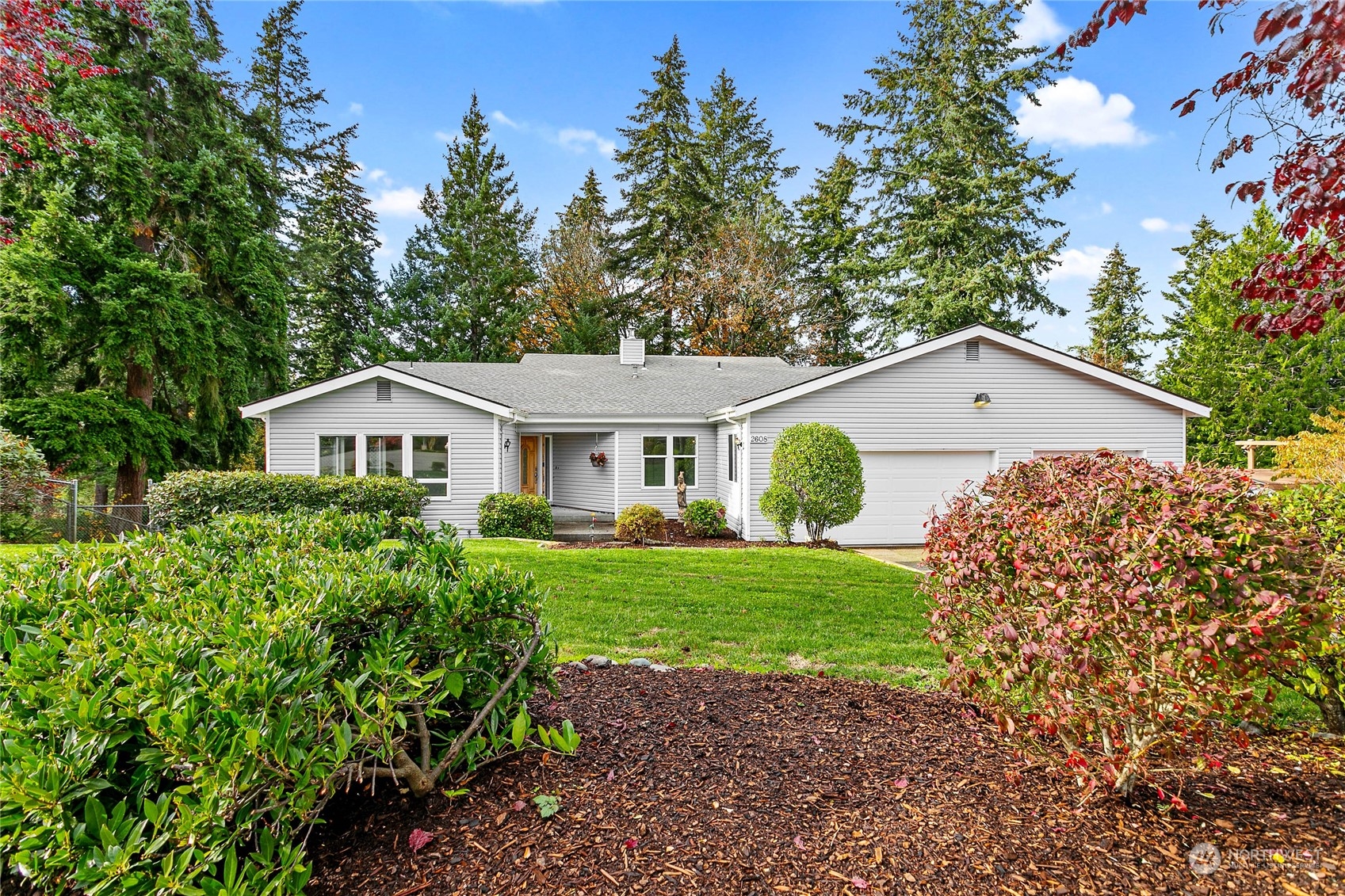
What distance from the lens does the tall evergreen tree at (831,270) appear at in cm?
2612

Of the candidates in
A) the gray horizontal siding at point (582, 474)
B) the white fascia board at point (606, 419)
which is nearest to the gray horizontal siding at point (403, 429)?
the white fascia board at point (606, 419)

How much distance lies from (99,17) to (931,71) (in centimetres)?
2496

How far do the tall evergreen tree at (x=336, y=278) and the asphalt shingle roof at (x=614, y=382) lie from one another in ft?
34.2

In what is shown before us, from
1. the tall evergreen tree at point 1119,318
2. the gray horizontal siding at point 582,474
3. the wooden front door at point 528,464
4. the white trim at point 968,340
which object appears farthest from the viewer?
the tall evergreen tree at point 1119,318

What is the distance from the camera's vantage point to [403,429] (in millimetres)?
13070

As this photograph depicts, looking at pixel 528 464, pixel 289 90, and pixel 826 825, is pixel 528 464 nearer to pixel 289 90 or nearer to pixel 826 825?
pixel 826 825

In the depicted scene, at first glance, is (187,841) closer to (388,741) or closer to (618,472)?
(388,741)

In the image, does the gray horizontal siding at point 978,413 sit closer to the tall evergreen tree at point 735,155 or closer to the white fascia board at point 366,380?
the white fascia board at point 366,380

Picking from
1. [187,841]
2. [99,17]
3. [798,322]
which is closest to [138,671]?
[187,841]

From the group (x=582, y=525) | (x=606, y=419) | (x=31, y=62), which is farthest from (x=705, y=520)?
(x=31, y=62)

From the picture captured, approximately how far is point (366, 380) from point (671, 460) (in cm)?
706

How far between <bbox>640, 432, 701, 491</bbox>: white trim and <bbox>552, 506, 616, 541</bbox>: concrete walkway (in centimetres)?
143

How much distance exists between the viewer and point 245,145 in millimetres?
15586

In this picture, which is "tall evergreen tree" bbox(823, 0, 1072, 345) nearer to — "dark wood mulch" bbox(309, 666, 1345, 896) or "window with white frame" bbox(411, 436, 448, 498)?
→ "window with white frame" bbox(411, 436, 448, 498)
